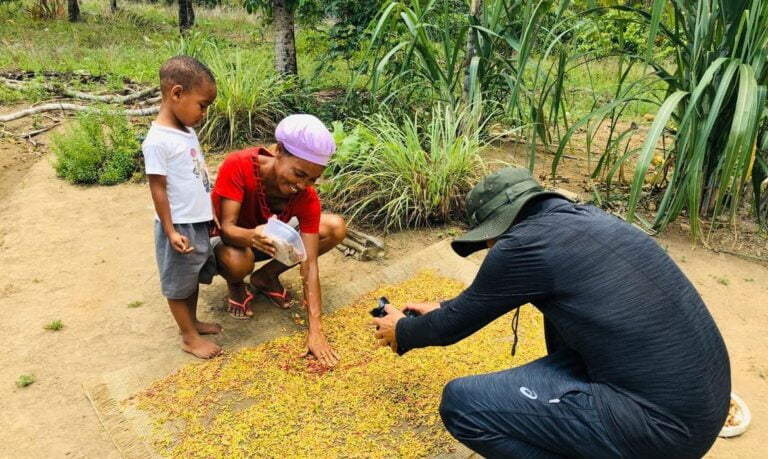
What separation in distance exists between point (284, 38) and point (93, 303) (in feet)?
11.5

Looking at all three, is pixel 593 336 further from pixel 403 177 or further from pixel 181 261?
pixel 403 177

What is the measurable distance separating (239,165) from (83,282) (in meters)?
1.25

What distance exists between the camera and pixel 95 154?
159 inches

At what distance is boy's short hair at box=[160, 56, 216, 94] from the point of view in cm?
194

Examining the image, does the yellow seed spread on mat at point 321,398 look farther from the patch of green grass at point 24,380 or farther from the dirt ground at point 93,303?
the patch of green grass at point 24,380

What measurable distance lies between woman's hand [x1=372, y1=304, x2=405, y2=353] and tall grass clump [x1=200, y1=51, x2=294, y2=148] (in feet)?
10.6

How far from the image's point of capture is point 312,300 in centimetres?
229

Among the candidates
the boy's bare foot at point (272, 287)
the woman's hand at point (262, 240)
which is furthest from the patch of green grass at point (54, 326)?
the woman's hand at point (262, 240)

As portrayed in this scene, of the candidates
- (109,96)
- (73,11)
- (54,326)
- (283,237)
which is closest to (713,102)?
(283,237)

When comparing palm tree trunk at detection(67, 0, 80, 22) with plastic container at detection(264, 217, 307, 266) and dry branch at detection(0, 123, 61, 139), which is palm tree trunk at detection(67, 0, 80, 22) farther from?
plastic container at detection(264, 217, 307, 266)

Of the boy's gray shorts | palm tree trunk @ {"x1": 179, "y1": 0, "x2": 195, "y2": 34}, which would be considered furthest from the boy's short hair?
palm tree trunk @ {"x1": 179, "y1": 0, "x2": 195, "y2": 34}

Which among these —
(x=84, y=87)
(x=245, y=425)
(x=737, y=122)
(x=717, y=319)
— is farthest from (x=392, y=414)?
(x=84, y=87)

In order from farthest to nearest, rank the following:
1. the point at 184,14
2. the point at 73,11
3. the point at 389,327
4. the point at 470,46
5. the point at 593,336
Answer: the point at 73,11, the point at 184,14, the point at 470,46, the point at 389,327, the point at 593,336

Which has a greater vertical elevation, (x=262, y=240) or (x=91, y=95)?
(x=262, y=240)
